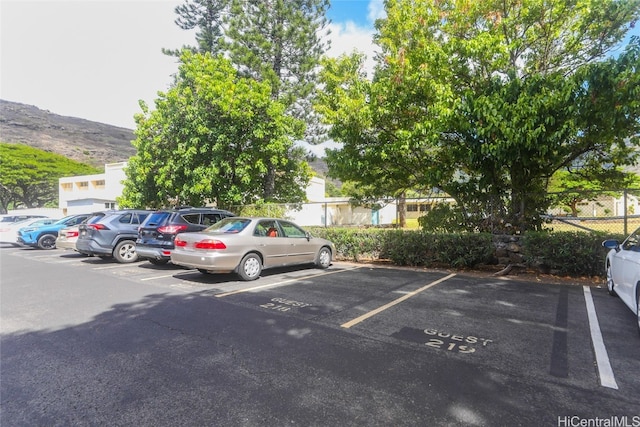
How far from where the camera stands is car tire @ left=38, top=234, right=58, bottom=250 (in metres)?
15.9

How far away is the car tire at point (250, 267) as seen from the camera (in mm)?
7762

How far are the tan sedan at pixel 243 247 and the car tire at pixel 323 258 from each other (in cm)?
50

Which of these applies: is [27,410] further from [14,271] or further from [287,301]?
[14,271]

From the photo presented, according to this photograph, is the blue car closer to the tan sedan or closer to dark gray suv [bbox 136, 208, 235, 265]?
dark gray suv [bbox 136, 208, 235, 265]

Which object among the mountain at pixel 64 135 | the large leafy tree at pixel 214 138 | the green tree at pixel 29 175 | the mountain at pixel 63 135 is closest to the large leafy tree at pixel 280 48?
the large leafy tree at pixel 214 138

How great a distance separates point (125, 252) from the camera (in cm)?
1114

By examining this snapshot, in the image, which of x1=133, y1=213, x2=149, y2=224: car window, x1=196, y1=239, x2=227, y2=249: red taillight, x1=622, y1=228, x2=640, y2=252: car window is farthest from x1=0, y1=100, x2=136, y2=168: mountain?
x1=622, y1=228, x2=640, y2=252: car window

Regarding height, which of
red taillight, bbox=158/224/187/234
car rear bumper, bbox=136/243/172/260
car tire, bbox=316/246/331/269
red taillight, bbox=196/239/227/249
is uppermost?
red taillight, bbox=158/224/187/234

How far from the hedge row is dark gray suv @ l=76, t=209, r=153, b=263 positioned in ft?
21.7

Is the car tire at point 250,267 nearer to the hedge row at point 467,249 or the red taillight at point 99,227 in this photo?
the hedge row at point 467,249

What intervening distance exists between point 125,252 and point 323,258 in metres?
6.59

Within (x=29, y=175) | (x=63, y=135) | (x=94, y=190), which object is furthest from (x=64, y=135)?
(x=94, y=190)

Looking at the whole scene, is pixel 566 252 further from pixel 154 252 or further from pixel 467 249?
pixel 154 252

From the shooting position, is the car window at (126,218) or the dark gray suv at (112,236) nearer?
the dark gray suv at (112,236)
